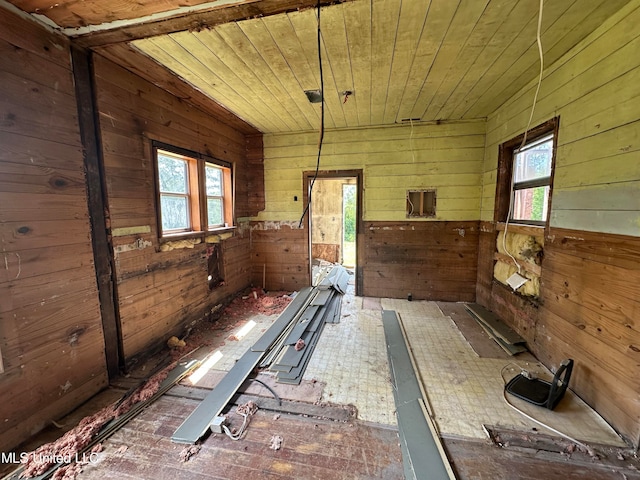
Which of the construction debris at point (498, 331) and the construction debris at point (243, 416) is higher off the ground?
the construction debris at point (498, 331)

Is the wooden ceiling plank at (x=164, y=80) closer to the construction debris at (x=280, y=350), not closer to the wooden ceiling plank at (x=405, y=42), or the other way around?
the wooden ceiling plank at (x=405, y=42)

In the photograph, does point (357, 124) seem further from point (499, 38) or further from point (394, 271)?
point (394, 271)

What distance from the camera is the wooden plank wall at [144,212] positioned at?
2.12m

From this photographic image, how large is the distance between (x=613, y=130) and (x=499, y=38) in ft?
3.44

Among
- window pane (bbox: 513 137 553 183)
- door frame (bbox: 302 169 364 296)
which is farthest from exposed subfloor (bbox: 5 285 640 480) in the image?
window pane (bbox: 513 137 553 183)

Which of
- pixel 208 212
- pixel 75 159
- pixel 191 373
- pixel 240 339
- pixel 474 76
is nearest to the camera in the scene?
pixel 75 159

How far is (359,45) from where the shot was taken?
1.97 m

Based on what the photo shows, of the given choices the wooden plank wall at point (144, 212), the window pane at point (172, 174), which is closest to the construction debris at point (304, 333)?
the wooden plank wall at point (144, 212)

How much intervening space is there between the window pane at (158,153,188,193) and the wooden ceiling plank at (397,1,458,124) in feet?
9.06

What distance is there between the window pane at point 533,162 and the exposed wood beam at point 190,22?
2.44 meters

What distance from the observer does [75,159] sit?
183 cm

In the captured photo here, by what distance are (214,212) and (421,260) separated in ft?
11.0

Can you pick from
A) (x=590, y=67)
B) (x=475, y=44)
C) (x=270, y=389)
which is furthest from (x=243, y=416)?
(x=590, y=67)

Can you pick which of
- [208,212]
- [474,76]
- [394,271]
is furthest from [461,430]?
[208,212]
